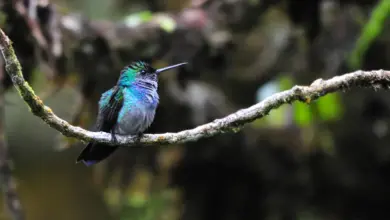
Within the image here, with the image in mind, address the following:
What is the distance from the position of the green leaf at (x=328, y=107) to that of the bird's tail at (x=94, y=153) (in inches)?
119

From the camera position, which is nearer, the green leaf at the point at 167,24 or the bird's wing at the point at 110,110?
the bird's wing at the point at 110,110

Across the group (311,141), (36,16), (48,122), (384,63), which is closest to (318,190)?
(311,141)

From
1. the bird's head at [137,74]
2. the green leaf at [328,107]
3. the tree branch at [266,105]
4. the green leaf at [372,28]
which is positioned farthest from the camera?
the green leaf at [328,107]

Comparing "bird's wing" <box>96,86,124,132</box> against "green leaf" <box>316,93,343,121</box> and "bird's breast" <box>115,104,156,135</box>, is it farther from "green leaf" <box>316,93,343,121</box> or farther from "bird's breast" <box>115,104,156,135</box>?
"green leaf" <box>316,93,343,121</box>

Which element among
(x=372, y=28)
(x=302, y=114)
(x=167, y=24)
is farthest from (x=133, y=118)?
(x=302, y=114)

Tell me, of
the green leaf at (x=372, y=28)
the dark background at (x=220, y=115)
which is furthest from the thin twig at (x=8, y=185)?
the green leaf at (x=372, y=28)

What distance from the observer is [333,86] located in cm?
257

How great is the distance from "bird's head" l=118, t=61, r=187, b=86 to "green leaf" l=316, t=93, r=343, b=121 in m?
2.59

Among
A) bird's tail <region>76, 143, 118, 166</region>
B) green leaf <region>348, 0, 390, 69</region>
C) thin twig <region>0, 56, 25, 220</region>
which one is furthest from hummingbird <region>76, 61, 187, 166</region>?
green leaf <region>348, 0, 390, 69</region>

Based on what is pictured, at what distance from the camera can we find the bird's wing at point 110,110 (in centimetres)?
300

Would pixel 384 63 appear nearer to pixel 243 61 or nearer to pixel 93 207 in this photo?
pixel 243 61

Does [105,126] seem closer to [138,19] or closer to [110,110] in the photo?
[110,110]

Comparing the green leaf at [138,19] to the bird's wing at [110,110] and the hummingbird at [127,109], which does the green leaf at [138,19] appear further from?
the bird's wing at [110,110]

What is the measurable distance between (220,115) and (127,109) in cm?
276
